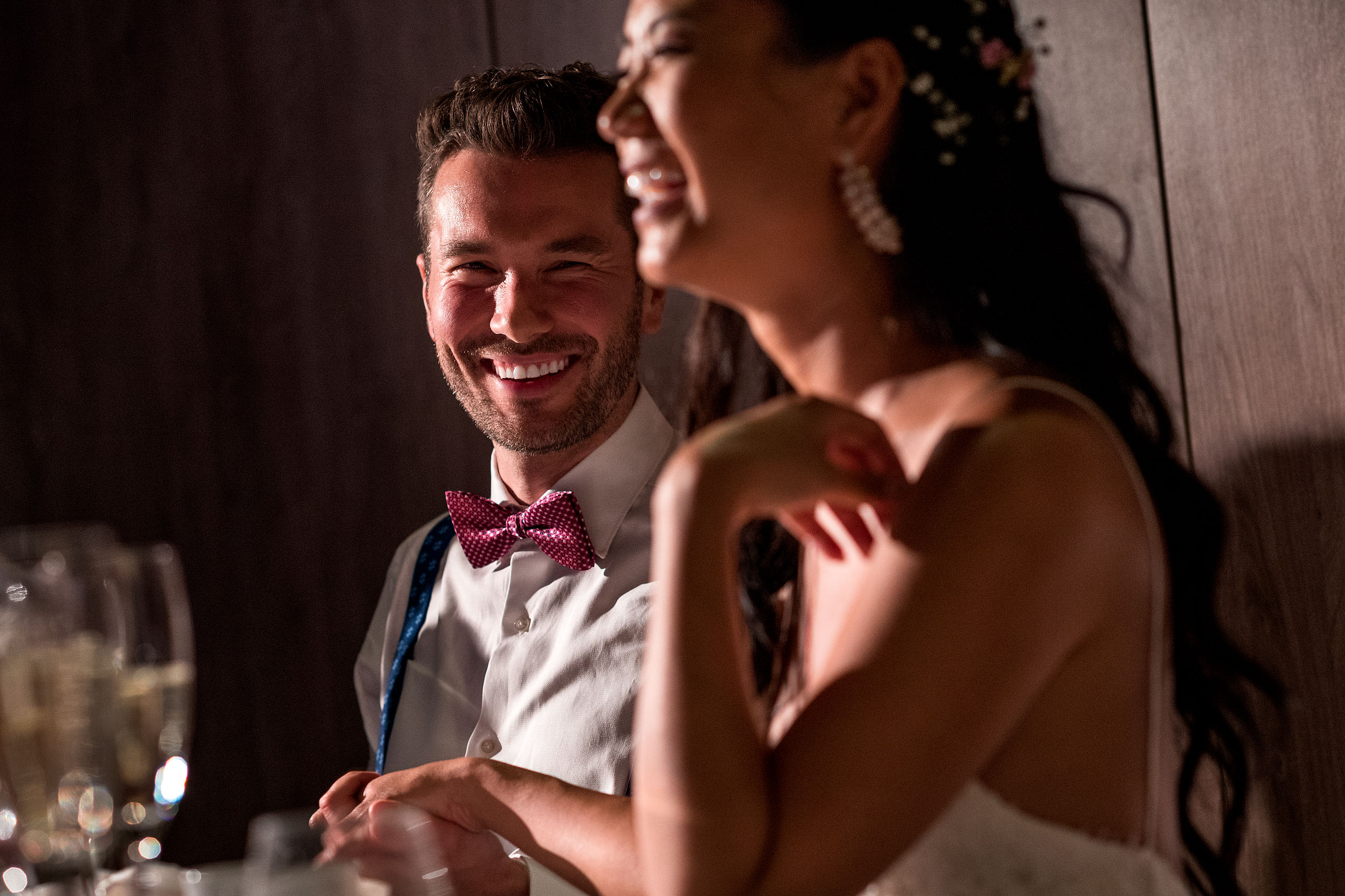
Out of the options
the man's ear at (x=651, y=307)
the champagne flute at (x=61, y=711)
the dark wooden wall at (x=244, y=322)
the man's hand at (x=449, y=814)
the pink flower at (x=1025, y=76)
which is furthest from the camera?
the dark wooden wall at (x=244, y=322)

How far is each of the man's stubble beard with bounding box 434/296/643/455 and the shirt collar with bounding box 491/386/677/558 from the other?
0.05m

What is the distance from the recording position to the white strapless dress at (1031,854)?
2.96ft

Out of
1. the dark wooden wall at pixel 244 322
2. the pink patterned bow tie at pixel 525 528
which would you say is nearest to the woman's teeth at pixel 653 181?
the pink patterned bow tie at pixel 525 528

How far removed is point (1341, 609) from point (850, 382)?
28.1 inches

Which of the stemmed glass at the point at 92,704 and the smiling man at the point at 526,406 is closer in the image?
the stemmed glass at the point at 92,704

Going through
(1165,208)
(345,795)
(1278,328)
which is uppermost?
(1165,208)

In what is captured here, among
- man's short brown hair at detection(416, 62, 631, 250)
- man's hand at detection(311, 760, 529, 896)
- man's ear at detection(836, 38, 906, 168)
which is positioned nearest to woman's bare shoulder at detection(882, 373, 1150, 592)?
man's ear at detection(836, 38, 906, 168)

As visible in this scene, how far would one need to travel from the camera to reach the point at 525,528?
1.94m

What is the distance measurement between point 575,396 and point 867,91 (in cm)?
106

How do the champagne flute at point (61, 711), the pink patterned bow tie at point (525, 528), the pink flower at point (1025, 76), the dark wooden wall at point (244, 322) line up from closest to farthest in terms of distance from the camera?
the champagne flute at point (61, 711) < the pink flower at point (1025, 76) < the pink patterned bow tie at point (525, 528) < the dark wooden wall at point (244, 322)

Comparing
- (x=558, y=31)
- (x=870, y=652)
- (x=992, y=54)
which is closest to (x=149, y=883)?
(x=870, y=652)

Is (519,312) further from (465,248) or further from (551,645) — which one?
(551,645)

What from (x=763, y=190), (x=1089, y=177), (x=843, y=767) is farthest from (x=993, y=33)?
(x=843, y=767)

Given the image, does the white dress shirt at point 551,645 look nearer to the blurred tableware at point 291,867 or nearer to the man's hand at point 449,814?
the man's hand at point 449,814
